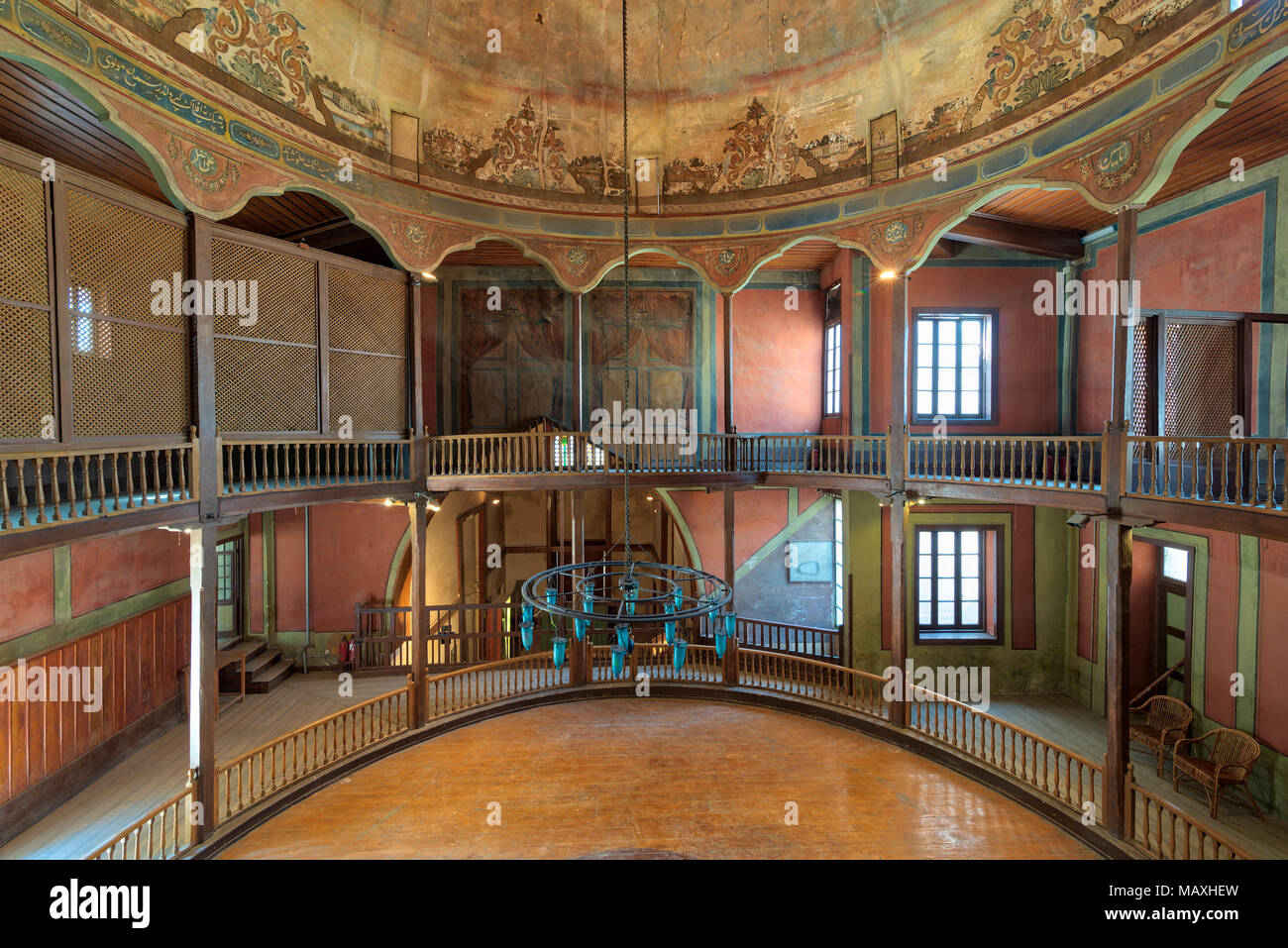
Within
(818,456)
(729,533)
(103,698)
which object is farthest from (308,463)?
(818,456)

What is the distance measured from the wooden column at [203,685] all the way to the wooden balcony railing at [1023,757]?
366 inches

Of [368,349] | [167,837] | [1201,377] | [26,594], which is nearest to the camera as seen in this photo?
[167,837]

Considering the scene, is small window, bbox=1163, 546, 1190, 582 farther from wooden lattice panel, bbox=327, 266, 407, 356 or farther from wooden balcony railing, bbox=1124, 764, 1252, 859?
wooden lattice panel, bbox=327, 266, 407, 356

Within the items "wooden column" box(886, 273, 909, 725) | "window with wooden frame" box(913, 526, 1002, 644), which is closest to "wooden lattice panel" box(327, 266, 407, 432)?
"wooden column" box(886, 273, 909, 725)

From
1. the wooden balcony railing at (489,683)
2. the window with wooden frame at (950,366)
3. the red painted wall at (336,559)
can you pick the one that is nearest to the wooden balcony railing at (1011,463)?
the window with wooden frame at (950,366)

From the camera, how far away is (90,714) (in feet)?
29.3

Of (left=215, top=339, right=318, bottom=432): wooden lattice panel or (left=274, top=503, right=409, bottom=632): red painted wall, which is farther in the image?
(left=274, top=503, right=409, bottom=632): red painted wall

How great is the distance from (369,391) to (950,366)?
424 inches

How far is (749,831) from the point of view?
7602mm

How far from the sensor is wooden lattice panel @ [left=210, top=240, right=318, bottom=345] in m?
8.40

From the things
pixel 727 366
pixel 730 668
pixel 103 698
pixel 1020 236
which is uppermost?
pixel 1020 236

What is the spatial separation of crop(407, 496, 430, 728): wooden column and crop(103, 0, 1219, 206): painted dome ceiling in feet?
19.9

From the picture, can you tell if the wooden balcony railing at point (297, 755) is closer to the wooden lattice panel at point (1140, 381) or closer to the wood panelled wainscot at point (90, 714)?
the wood panelled wainscot at point (90, 714)

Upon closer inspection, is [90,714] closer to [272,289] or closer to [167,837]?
[167,837]
